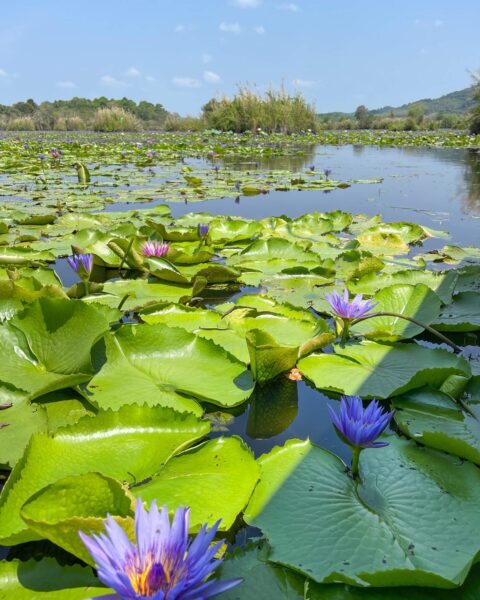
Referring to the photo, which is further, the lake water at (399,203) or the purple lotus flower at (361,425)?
the lake water at (399,203)

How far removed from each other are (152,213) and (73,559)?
A: 3137mm

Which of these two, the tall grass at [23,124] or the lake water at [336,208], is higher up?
the tall grass at [23,124]

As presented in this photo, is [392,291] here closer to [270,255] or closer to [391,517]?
[270,255]

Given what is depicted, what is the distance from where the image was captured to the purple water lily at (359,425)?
0.81m

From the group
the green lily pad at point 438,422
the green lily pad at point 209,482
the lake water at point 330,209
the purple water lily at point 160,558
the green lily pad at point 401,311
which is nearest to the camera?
the purple water lily at point 160,558

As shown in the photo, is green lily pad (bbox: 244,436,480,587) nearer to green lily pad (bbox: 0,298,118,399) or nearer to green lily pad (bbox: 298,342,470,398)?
green lily pad (bbox: 298,342,470,398)

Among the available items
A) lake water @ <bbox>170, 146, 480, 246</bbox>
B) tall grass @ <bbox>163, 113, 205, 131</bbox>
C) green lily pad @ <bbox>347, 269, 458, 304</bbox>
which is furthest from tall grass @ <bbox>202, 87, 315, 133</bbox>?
green lily pad @ <bbox>347, 269, 458, 304</bbox>

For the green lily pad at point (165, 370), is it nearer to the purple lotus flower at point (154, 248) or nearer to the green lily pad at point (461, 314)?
the green lily pad at point (461, 314)

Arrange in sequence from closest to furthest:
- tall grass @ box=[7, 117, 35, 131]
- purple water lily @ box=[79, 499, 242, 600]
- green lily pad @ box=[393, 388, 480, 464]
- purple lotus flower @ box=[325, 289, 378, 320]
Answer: purple water lily @ box=[79, 499, 242, 600], green lily pad @ box=[393, 388, 480, 464], purple lotus flower @ box=[325, 289, 378, 320], tall grass @ box=[7, 117, 35, 131]

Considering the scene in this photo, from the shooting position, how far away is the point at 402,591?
62 cm

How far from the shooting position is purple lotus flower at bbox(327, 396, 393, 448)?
31.7 inches

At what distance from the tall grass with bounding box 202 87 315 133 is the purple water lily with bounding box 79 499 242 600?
2051 centimetres

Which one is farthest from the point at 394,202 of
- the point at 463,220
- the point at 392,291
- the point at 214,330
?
the point at 214,330

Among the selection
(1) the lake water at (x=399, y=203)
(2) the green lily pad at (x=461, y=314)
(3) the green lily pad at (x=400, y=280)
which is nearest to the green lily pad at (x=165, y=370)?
(2) the green lily pad at (x=461, y=314)
